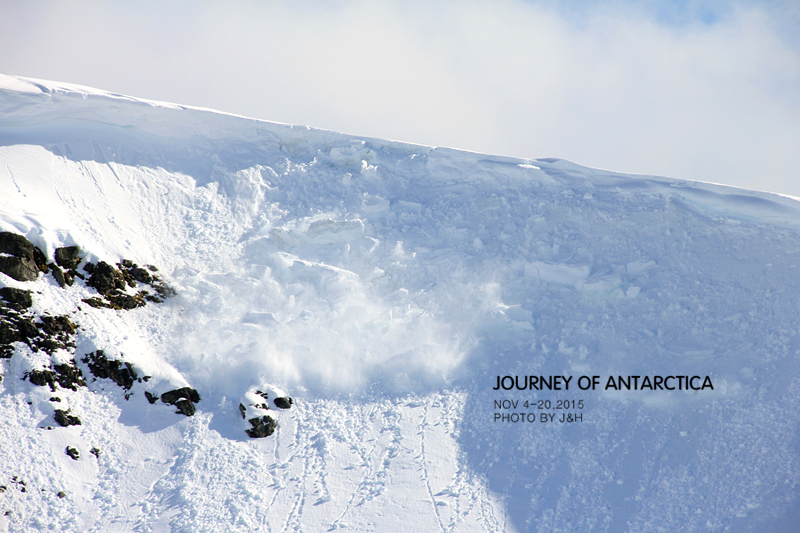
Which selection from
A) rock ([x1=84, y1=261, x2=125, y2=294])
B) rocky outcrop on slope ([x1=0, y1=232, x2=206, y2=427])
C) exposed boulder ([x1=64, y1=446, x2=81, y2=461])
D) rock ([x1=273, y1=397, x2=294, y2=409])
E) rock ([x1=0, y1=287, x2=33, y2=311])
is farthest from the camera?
rock ([x1=84, y1=261, x2=125, y2=294])

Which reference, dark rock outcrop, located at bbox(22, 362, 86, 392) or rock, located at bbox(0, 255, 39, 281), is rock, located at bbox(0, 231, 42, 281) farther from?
dark rock outcrop, located at bbox(22, 362, 86, 392)

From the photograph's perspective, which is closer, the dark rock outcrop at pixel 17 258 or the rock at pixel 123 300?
the dark rock outcrop at pixel 17 258

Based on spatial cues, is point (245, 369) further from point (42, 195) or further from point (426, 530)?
point (42, 195)

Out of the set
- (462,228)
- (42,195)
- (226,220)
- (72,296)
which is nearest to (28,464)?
(72,296)

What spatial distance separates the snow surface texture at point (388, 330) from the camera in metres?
7.75

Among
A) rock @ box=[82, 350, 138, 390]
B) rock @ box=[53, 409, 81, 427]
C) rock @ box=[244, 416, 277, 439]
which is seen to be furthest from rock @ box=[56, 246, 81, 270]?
rock @ box=[244, 416, 277, 439]

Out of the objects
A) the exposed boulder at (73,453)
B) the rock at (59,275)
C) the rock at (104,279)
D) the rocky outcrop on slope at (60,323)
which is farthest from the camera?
the rock at (104,279)

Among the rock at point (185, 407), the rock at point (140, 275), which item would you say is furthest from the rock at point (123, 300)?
the rock at point (185, 407)

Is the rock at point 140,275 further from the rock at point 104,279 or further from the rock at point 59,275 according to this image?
the rock at point 59,275

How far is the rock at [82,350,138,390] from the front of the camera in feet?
27.3

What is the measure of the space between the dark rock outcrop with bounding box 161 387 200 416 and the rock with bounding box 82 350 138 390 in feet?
1.78

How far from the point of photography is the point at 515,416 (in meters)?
9.06

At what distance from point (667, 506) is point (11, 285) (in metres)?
9.48

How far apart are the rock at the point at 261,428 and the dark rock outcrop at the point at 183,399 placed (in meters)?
0.89
